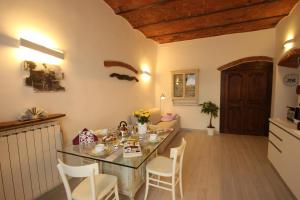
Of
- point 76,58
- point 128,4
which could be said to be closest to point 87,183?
point 76,58

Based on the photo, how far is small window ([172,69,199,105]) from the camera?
199 inches

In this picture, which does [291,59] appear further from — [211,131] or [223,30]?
[211,131]

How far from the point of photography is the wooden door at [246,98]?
14.7ft

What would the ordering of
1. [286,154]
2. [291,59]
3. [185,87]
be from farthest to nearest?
[185,87]
[291,59]
[286,154]

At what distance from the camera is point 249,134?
15.4ft

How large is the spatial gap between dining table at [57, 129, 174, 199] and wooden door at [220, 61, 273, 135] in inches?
135

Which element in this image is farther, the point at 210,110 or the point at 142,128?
the point at 210,110

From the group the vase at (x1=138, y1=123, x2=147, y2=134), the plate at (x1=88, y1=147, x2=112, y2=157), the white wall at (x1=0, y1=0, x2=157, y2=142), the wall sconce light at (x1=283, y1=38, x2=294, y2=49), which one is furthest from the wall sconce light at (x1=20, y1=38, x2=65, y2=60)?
the wall sconce light at (x1=283, y1=38, x2=294, y2=49)

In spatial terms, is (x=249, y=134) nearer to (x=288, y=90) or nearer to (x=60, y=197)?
(x=288, y=90)

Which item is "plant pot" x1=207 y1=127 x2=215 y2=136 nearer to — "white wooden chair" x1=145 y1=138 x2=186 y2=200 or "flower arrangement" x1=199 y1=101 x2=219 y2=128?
"flower arrangement" x1=199 y1=101 x2=219 y2=128

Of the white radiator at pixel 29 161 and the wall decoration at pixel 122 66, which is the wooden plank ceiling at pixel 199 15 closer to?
the wall decoration at pixel 122 66

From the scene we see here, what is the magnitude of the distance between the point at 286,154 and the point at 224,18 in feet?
10.2

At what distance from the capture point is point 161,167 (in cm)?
196

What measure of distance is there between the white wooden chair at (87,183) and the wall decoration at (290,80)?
4.35 m
